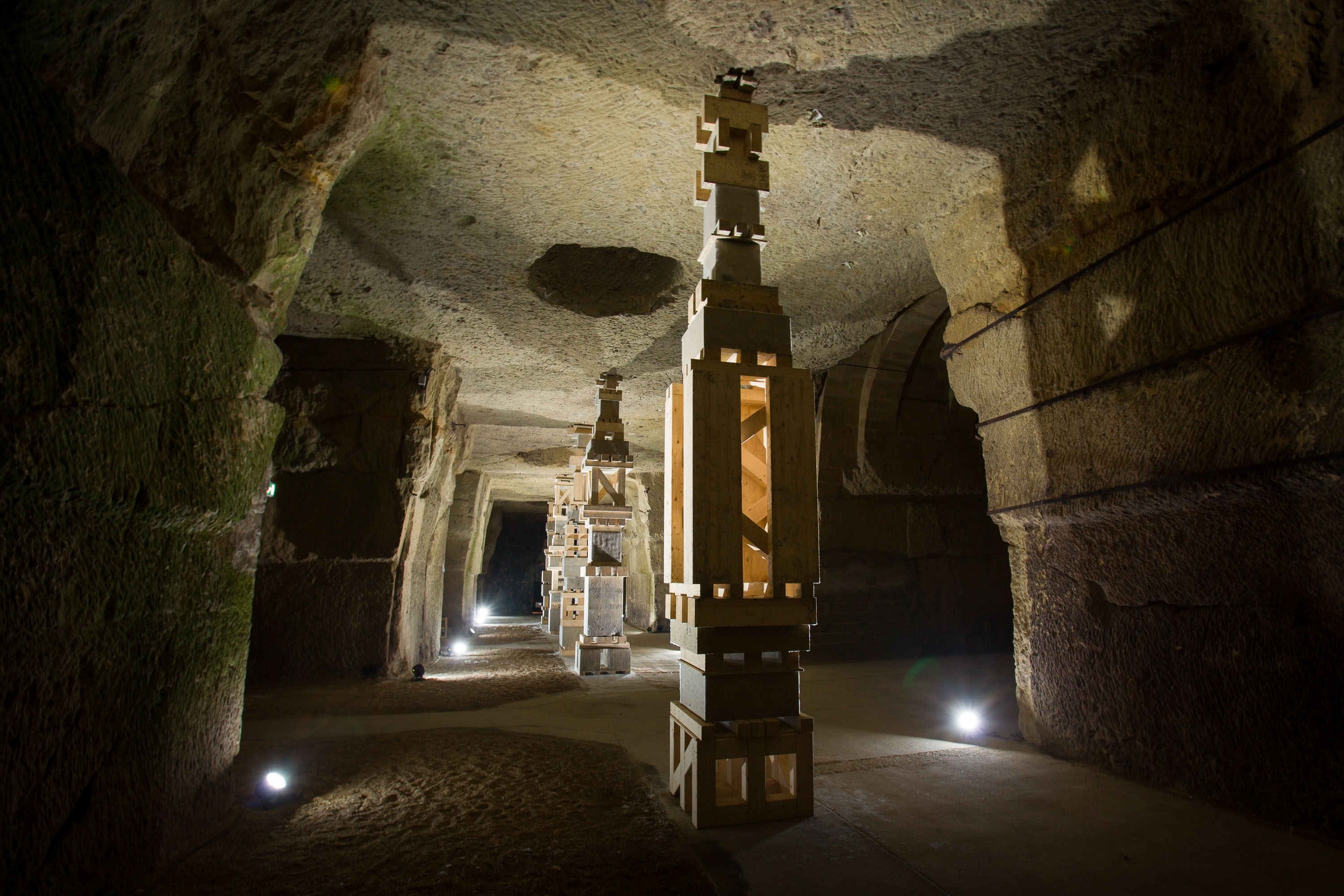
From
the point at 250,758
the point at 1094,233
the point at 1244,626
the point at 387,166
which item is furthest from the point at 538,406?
the point at 1244,626

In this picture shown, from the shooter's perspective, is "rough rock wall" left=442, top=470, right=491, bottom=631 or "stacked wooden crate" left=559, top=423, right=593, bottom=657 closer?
"stacked wooden crate" left=559, top=423, right=593, bottom=657

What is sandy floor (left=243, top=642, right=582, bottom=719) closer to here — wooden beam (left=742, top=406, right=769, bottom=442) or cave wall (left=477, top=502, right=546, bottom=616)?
wooden beam (left=742, top=406, right=769, bottom=442)

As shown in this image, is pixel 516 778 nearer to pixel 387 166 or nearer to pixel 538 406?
pixel 387 166

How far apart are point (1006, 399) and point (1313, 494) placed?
169 cm

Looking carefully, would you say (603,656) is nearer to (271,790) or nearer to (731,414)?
(271,790)

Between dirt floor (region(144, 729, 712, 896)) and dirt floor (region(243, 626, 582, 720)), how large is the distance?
4.10ft

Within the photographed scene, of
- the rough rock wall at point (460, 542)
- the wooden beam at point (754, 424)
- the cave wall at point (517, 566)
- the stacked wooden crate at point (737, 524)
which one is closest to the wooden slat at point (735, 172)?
the stacked wooden crate at point (737, 524)

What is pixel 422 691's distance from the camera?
20.3 ft

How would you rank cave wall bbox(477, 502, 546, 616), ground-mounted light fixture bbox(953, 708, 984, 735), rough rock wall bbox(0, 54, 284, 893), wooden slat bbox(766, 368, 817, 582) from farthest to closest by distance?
1. cave wall bbox(477, 502, 546, 616)
2. ground-mounted light fixture bbox(953, 708, 984, 735)
3. wooden slat bbox(766, 368, 817, 582)
4. rough rock wall bbox(0, 54, 284, 893)

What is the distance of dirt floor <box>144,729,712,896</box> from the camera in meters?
2.37

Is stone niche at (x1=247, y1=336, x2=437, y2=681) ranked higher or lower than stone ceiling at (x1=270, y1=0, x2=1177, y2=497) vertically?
lower

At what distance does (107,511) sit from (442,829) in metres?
1.74

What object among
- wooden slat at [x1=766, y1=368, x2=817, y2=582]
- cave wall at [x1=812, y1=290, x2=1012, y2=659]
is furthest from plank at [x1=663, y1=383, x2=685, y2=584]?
cave wall at [x1=812, y1=290, x2=1012, y2=659]

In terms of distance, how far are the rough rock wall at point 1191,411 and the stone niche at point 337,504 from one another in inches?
218
